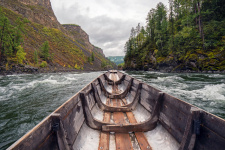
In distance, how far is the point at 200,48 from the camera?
24.3m

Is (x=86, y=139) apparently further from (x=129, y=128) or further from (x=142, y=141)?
(x=142, y=141)

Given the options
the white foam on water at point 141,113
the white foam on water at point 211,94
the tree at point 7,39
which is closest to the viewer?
the white foam on water at point 141,113

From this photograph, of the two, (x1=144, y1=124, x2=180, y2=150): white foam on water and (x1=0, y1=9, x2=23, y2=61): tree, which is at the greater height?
(x1=0, y1=9, x2=23, y2=61): tree

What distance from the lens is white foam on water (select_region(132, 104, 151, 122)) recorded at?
3.77m

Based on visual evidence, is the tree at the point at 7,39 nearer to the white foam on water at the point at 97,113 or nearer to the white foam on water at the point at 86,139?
the white foam on water at the point at 97,113

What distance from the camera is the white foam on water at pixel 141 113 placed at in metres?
3.77

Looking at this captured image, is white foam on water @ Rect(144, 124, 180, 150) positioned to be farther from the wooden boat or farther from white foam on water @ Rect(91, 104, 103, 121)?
white foam on water @ Rect(91, 104, 103, 121)

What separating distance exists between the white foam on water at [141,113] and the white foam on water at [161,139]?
64 centimetres

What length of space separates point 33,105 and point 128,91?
607cm

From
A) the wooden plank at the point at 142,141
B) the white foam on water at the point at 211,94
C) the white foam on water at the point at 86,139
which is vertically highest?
the white foam on water at the point at 86,139

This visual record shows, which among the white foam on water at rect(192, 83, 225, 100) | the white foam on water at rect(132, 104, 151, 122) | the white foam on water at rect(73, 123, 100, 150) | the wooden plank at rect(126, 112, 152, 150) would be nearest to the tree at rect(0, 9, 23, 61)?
the white foam on water at rect(73, 123, 100, 150)

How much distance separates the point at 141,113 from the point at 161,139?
1.44m

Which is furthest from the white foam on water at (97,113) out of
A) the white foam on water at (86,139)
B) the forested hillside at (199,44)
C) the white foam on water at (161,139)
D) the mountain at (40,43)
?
the mountain at (40,43)

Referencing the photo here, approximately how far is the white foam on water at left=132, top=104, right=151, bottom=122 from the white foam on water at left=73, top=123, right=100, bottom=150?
5.29 feet
